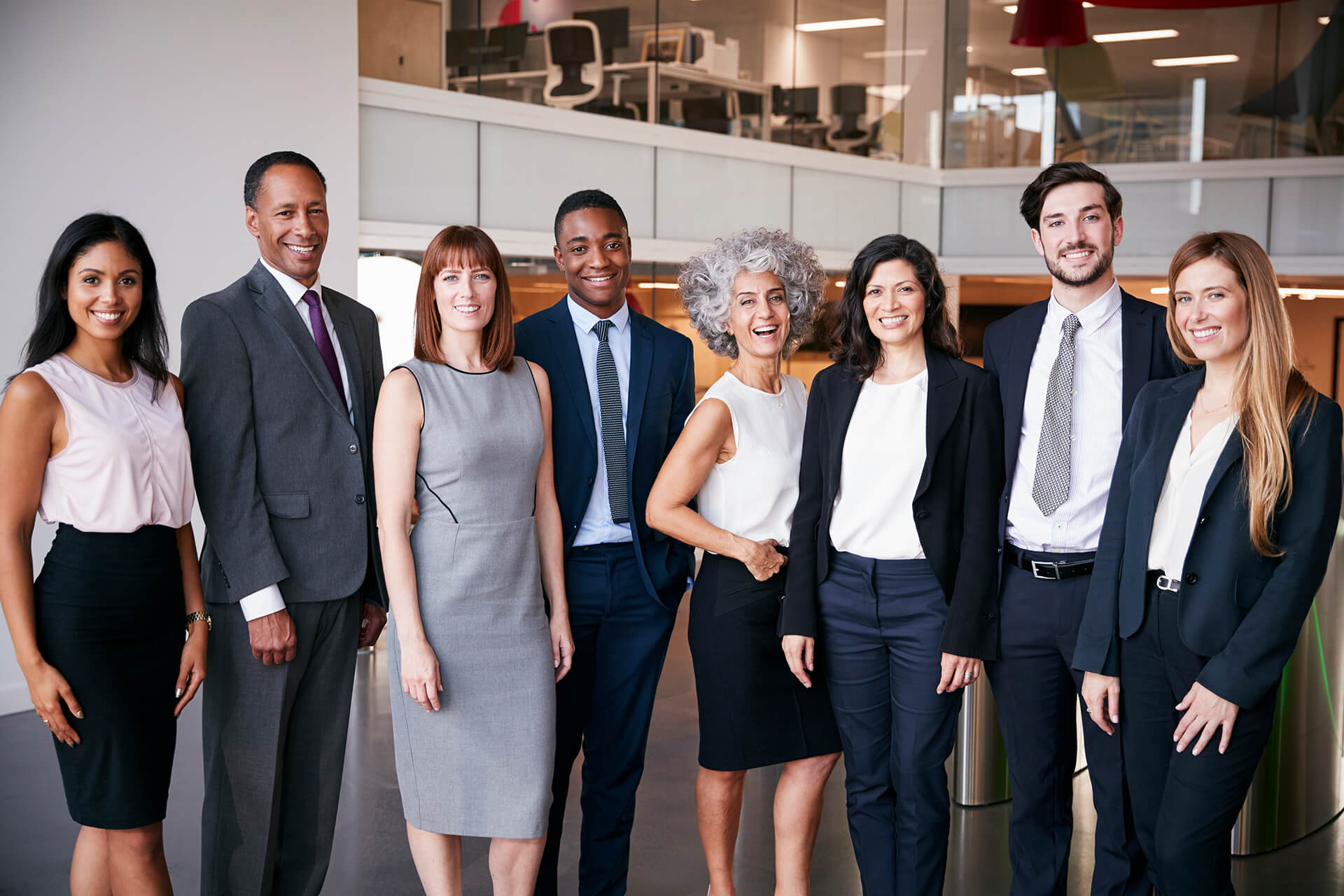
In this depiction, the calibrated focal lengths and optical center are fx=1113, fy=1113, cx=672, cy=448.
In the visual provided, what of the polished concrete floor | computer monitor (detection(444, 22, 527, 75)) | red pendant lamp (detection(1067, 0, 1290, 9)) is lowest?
the polished concrete floor

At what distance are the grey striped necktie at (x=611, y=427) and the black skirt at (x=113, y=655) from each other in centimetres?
114

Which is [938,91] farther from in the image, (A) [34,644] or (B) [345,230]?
(A) [34,644]

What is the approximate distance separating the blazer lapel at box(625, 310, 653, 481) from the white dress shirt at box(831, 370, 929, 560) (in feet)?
2.15

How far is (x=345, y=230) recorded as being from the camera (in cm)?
752

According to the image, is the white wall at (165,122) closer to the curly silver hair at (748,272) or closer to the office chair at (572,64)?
the office chair at (572,64)

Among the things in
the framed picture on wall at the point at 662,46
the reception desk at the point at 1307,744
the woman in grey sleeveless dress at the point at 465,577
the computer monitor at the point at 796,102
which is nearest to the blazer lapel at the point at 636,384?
the woman in grey sleeveless dress at the point at 465,577

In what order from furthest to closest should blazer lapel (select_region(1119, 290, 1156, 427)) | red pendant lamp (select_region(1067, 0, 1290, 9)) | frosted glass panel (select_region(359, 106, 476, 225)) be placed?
frosted glass panel (select_region(359, 106, 476, 225)), red pendant lamp (select_region(1067, 0, 1290, 9)), blazer lapel (select_region(1119, 290, 1156, 427))

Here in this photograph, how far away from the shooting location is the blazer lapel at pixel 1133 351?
9.36ft

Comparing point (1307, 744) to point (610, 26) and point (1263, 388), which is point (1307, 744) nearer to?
point (1263, 388)

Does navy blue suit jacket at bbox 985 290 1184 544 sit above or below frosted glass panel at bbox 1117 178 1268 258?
below

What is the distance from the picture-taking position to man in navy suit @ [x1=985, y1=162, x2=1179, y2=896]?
9.28ft

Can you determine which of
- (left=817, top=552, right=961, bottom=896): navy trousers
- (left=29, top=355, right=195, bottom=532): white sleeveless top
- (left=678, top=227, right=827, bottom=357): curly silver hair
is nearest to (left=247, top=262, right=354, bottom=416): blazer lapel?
(left=29, top=355, right=195, bottom=532): white sleeveless top

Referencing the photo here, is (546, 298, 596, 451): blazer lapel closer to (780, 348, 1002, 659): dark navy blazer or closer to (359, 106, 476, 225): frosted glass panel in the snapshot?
(780, 348, 1002, 659): dark navy blazer

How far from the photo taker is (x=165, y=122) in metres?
6.35
